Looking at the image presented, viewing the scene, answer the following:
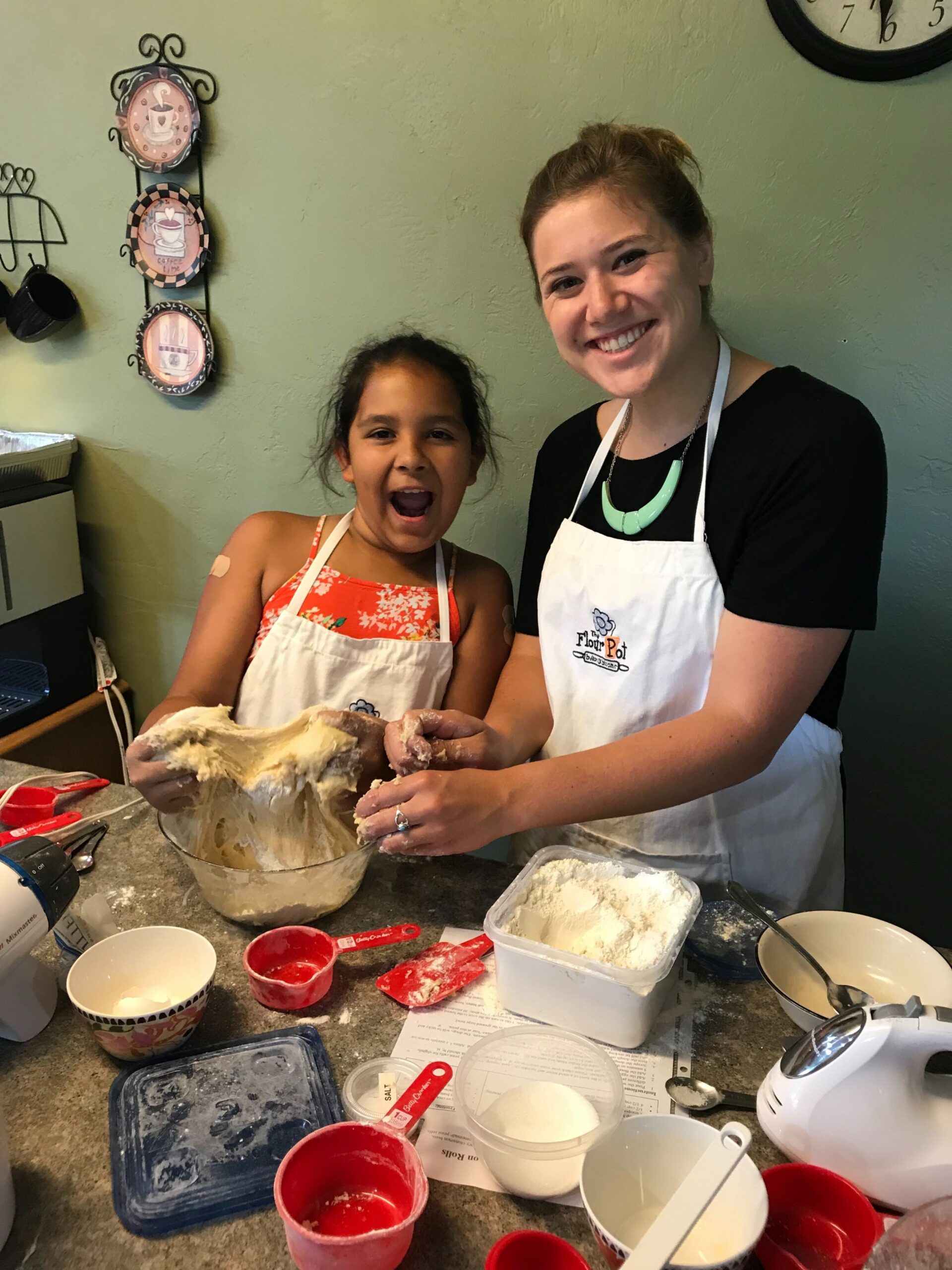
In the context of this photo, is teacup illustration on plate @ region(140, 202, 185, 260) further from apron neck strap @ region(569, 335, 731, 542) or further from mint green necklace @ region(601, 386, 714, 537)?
apron neck strap @ region(569, 335, 731, 542)

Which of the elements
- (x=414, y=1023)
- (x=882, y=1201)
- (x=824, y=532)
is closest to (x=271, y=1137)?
(x=414, y=1023)

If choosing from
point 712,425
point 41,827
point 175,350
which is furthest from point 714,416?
point 175,350

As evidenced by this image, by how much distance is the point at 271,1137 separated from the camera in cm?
77

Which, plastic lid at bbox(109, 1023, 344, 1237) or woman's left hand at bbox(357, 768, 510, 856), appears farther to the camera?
woman's left hand at bbox(357, 768, 510, 856)

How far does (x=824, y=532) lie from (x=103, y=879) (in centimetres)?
111

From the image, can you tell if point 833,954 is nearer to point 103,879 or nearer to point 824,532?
point 824,532

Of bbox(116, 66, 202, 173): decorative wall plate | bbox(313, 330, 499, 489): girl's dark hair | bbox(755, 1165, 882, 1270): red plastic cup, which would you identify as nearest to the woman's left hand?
bbox(755, 1165, 882, 1270): red plastic cup

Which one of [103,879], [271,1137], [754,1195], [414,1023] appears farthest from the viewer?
[103,879]

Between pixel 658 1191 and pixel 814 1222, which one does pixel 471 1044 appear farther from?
pixel 814 1222

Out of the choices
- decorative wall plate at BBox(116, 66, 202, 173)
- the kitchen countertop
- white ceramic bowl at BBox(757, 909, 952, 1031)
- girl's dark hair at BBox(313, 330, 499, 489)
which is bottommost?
the kitchen countertop

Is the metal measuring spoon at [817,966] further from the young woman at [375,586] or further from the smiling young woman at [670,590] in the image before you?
the young woman at [375,586]

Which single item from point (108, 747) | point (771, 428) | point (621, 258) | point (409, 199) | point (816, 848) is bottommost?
point (108, 747)

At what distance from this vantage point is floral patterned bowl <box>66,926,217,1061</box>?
831mm

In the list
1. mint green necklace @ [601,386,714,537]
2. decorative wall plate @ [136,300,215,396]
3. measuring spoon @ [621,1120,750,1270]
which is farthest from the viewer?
decorative wall plate @ [136,300,215,396]
